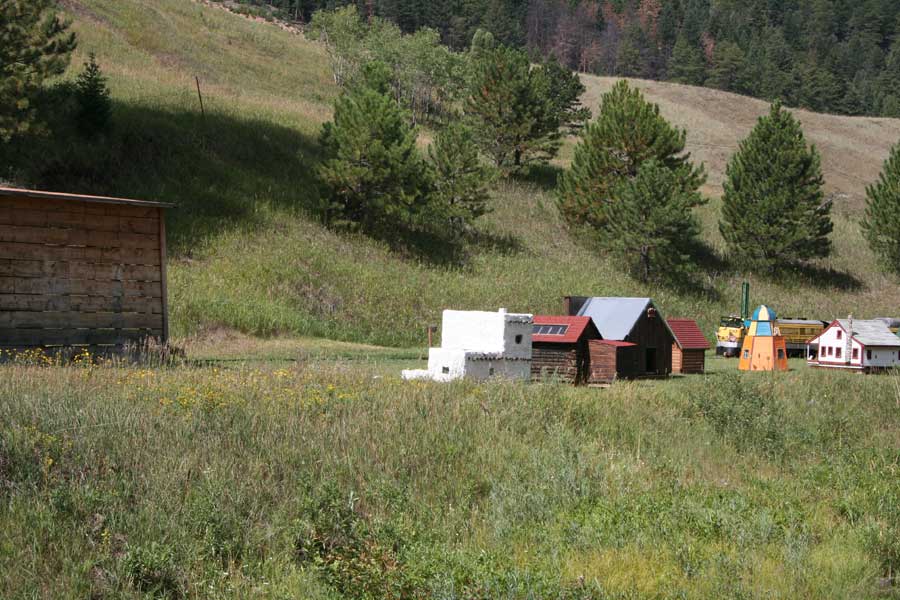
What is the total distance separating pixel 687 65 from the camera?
6073 inches

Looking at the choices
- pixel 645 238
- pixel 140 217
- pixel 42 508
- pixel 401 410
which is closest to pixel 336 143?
pixel 645 238

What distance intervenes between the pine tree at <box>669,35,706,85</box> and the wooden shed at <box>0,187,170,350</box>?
145012 mm

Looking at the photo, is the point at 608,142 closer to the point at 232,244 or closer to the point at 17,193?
the point at 232,244

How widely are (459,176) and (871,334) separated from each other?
21.3 metres

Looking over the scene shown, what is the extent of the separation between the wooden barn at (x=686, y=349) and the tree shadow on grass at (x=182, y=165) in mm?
18407

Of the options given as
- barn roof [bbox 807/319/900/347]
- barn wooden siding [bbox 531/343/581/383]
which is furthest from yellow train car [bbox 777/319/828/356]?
barn wooden siding [bbox 531/343/581/383]

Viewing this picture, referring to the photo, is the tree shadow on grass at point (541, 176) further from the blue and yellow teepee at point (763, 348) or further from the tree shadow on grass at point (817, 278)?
the blue and yellow teepee at point (763, 348)

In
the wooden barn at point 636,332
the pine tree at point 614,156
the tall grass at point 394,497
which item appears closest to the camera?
the tall grass at point 394,497

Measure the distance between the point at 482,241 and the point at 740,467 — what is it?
3048 cm

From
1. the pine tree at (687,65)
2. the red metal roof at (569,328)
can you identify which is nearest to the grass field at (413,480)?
the red metal roof at (569,328)

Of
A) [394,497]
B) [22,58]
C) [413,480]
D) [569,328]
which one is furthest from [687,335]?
[22,58]

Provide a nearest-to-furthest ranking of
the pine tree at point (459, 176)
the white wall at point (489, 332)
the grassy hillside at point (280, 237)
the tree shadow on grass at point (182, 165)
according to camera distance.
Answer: the white wall at point (489, 332) < the grassy hillside at point (280, 237) < the tree shadow on grass at point (182, 165) < the pine tree at point (459, 176)

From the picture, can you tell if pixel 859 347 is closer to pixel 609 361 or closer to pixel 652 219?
pixel 609 361

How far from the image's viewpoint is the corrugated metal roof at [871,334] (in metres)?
29.9
